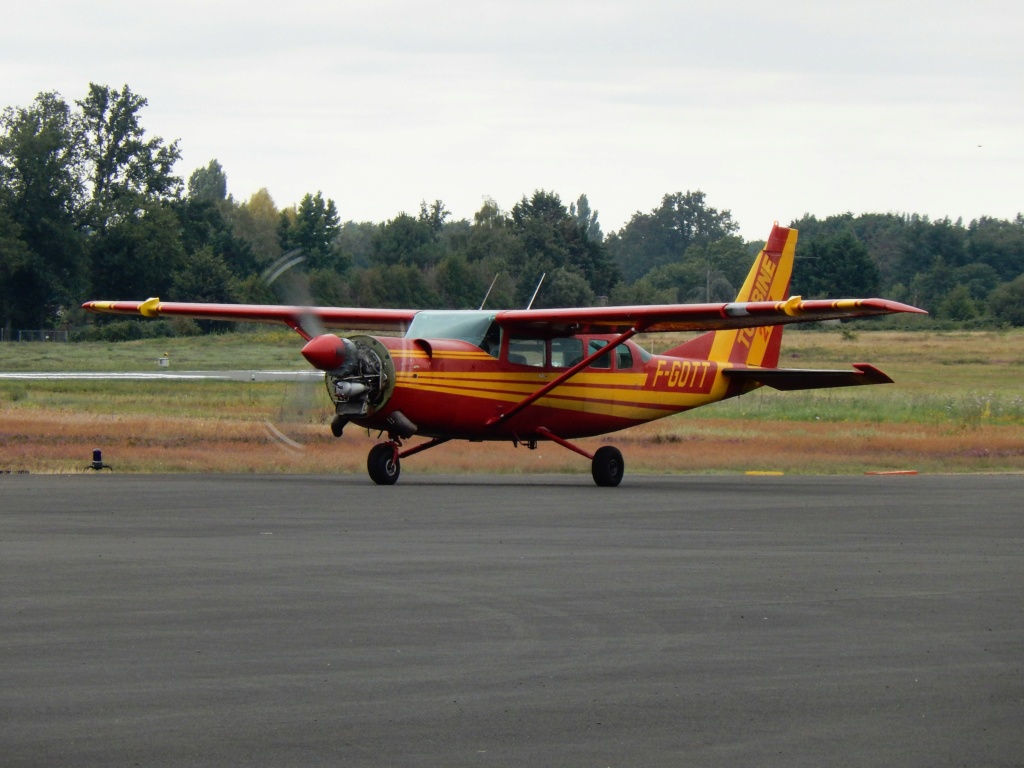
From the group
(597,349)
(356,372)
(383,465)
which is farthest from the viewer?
(597,349)

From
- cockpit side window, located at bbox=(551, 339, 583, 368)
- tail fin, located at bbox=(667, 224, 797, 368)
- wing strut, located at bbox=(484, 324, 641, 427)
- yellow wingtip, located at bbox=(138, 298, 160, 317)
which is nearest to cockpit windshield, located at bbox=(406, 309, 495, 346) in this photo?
wing strut, located at bbox=(484, 324, 641, 427)

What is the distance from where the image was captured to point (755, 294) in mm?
24297

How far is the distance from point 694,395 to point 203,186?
547ft

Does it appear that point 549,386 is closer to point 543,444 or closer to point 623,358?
point 623,358

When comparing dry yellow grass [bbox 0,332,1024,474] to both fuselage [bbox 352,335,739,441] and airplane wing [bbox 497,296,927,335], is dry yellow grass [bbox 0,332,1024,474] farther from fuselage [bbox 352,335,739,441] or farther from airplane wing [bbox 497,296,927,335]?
airplane wing [bbox 497,296,927,335]

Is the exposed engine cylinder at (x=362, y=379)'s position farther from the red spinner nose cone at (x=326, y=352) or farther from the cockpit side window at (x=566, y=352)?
the cockpit side window at (x=566, y=352)

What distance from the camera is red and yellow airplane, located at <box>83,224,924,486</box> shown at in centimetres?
1920

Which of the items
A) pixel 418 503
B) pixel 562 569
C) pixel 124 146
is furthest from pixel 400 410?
pixel 124 146

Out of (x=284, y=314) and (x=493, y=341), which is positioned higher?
(x=284, y=314)

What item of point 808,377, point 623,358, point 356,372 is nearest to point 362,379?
point 356,372

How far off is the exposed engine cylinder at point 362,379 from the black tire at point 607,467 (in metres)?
3.47

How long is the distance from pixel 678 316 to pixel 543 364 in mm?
2422

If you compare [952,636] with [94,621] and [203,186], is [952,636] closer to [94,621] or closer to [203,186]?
[94,621]

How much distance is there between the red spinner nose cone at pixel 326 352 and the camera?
1864cm
